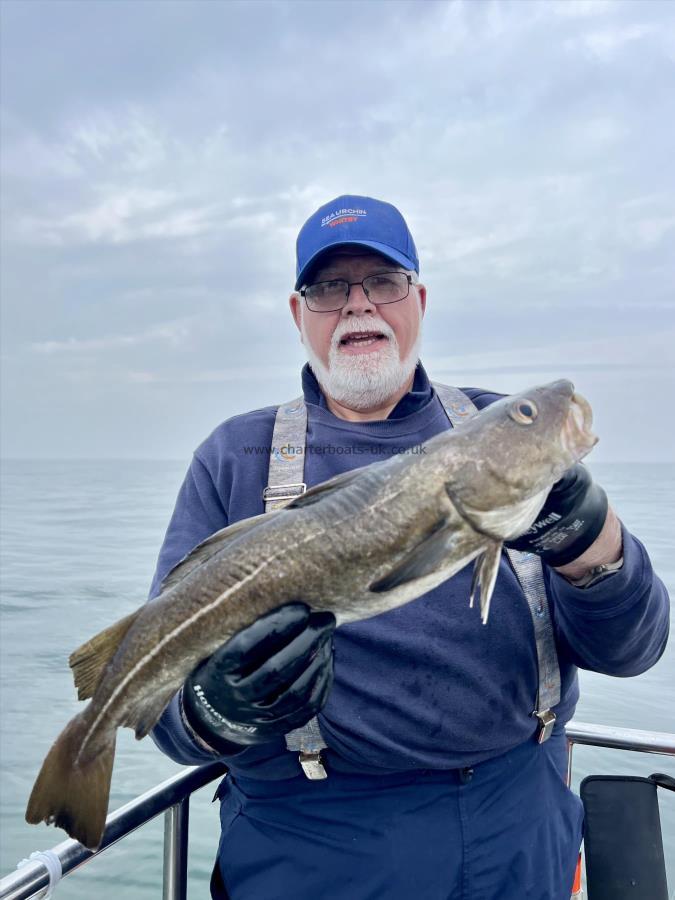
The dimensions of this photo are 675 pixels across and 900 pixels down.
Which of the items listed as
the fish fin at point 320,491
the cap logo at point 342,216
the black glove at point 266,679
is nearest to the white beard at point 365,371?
the cap logo at point 342,216

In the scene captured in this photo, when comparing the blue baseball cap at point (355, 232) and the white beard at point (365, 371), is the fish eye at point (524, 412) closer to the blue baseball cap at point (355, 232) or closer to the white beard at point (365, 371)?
the white beard at point (365, 371)

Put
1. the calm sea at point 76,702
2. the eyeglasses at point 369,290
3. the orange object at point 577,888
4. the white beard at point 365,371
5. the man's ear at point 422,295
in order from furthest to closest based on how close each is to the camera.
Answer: the calm sea at point 76,702, the man's ear at point 422,295, the eyeglasses at point 369,290, the white beard at point 365,371, the orange object at point 577,888

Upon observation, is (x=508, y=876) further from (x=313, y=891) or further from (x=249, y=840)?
(x=249, y=840)

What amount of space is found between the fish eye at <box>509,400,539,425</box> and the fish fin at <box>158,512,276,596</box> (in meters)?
0.91

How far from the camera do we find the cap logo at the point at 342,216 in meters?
3.61

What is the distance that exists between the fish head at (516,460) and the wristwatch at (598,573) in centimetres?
50

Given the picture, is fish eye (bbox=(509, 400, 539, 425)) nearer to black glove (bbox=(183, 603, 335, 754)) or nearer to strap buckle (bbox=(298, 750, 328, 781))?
black glove (bbox=(183, 603, 335, 754))

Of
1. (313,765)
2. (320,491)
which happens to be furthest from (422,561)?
(313,765)

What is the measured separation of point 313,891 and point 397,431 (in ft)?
6.63

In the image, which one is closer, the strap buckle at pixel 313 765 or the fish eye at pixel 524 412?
the fish eye at pixel 524 412

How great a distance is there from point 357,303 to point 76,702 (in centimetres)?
1061

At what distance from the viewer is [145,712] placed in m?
2.35

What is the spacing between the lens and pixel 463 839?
2.64 m

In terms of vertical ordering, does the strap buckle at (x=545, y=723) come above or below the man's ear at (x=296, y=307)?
below
